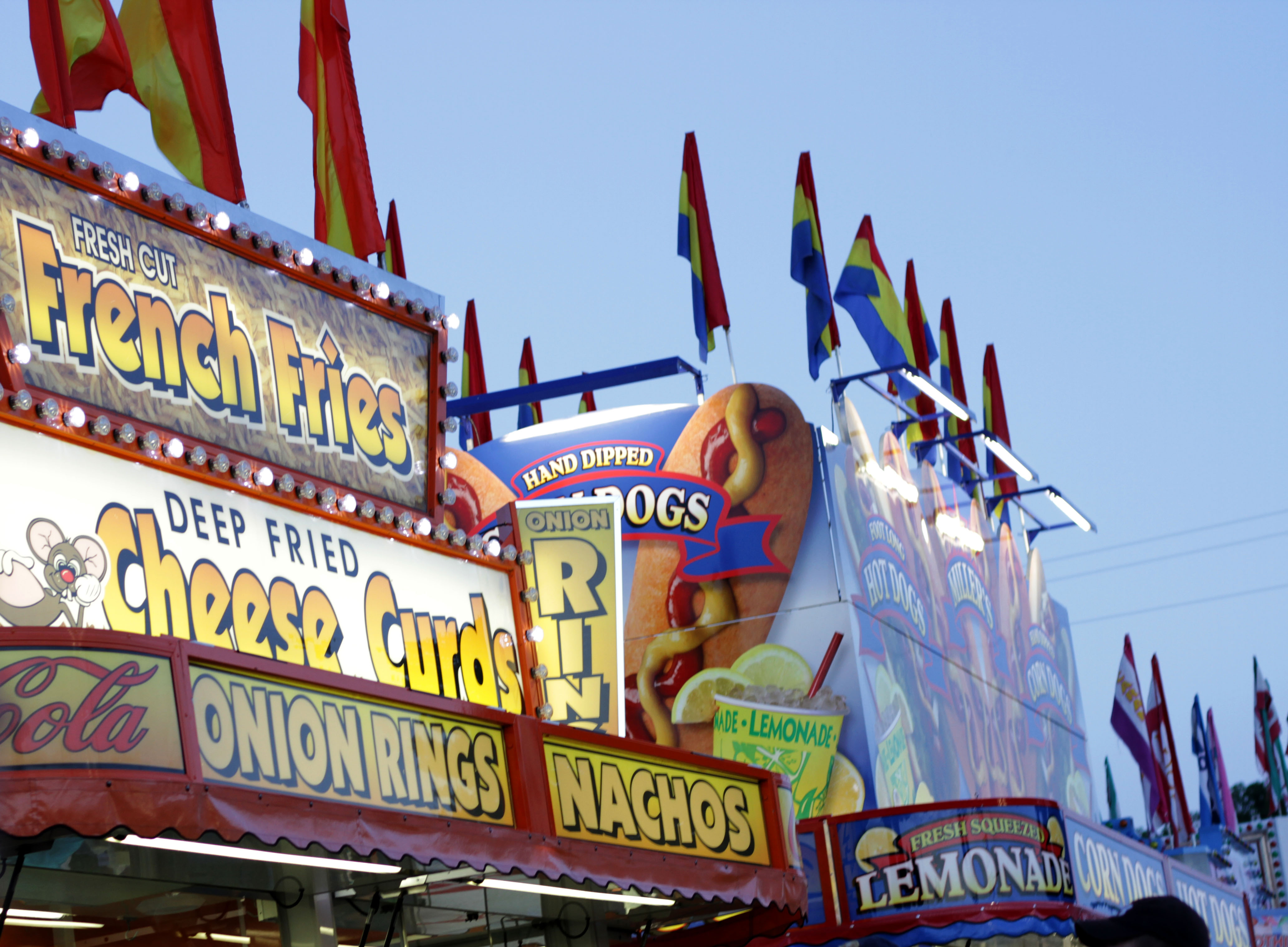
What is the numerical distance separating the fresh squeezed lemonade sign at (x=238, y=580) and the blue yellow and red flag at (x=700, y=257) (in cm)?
937

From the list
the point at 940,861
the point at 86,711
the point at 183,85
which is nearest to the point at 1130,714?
the point at 940,861

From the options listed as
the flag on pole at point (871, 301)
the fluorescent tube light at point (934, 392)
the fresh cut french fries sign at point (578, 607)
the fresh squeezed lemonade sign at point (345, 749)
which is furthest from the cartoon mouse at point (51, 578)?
the flag on pole at point (871, 301)

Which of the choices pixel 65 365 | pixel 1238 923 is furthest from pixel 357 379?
pixel 1238 923

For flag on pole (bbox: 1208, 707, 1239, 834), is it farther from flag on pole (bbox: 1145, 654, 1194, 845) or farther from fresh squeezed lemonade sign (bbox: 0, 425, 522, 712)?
fresh squeezed lemonade sign (bbox: 0, 425, 522, 712)

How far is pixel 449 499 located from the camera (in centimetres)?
1194

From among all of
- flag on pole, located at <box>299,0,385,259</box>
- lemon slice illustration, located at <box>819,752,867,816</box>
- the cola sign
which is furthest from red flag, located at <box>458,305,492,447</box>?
the cola sign

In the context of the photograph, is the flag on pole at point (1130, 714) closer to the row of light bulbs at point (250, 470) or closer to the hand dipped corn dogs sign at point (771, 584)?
the hand dipped corn dogs sign at point (771, 584)

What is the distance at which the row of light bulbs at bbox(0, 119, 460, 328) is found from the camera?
928 cm

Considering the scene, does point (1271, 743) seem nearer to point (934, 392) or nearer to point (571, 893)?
point (934, 392)

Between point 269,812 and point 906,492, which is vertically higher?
point 906,492

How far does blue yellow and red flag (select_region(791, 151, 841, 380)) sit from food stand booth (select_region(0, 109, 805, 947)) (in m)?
9.56

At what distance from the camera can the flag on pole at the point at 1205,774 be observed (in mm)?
43500

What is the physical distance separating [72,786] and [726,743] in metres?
11.5

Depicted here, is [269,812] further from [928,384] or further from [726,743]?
[928,384]
